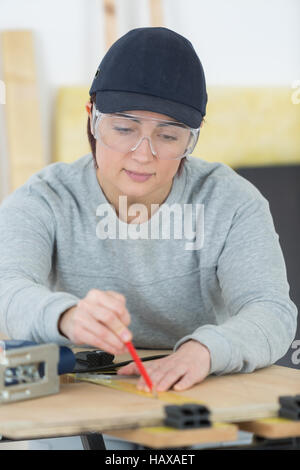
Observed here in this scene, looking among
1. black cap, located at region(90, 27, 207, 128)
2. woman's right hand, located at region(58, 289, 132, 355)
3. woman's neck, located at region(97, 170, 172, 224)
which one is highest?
black cap, located at region(90, 27, 207, 128)

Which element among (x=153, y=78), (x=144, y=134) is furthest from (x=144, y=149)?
(x=153, y=78)

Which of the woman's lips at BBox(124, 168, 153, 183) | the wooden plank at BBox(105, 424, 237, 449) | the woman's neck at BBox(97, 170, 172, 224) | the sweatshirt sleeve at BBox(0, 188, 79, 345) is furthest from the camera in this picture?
the woman's neck at BBox(97, 170, 172, 224)

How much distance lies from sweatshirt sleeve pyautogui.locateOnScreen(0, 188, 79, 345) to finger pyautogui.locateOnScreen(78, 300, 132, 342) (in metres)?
0.08

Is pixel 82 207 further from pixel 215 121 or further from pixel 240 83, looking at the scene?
pixel 240 83

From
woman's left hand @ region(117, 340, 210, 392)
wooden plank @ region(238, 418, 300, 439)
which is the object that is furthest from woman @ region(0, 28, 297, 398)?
wooden plank @ region(238, 418, 300, 439)

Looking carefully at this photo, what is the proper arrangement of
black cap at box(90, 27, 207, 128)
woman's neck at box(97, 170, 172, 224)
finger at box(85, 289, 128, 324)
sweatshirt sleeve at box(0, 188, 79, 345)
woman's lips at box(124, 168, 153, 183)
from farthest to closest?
1. woman's neck at box(97, 170, 172, 224)
2. woman's lips at box(124, 168, 153, 183)
3. black cap at box(90, 27, 207, 128)
4. sweatshirt sleeve at box(0, 188, 79, 345)
5. finger at box(85, 289, 128, 324)

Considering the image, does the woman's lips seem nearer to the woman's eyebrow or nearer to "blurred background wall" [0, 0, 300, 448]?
the woman's eyebrow

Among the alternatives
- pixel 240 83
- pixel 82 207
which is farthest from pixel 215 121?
pixel 82 207

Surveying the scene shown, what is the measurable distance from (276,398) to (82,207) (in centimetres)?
66

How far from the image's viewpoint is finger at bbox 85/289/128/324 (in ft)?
3.33

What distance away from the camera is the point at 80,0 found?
9.91ft

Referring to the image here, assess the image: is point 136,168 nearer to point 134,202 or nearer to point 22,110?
point 134,202

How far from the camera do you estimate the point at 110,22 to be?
296 cm

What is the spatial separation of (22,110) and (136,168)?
65.5 inches
